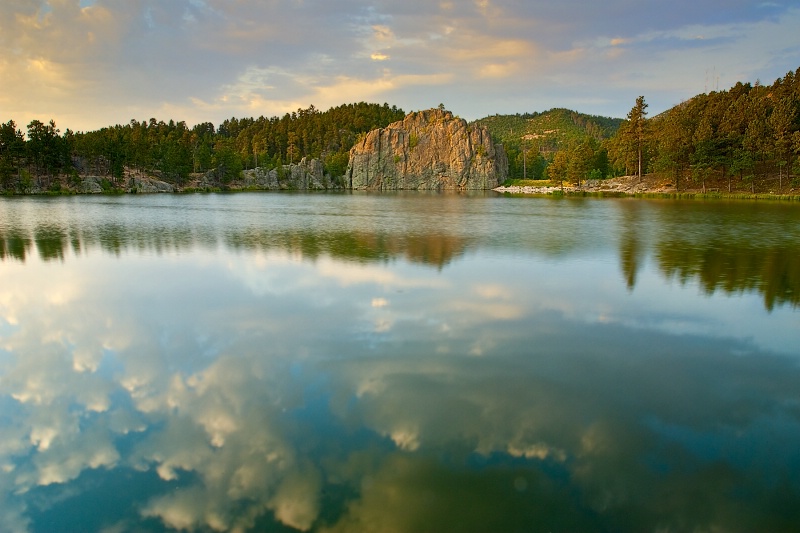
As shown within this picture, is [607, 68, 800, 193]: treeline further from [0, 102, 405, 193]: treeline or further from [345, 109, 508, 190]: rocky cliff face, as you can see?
[0, 102, 405, 193]: treeline

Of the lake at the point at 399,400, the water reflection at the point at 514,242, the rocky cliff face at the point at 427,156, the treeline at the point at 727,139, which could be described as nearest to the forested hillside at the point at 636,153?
the treeline at the point at 727,139

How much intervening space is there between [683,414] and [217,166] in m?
136

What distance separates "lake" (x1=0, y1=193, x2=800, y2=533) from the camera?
6055 millimetres

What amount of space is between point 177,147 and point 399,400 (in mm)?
124423

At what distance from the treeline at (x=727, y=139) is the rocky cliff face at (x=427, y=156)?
6551cm

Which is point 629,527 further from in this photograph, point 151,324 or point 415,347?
point 151,324

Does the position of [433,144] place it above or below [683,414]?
above

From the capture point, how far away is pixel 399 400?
875 centimetres

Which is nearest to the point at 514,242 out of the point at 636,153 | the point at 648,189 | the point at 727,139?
the point at 727,139

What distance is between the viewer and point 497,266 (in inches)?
868

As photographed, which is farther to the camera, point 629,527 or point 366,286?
point 366,286

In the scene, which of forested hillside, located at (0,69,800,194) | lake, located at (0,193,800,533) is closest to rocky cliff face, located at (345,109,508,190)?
forested hillside, located at (0,69,800,194)

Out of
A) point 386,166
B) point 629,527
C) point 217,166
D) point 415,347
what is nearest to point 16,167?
point 217,166

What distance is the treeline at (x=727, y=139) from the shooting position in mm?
71812
